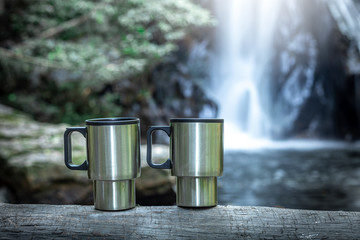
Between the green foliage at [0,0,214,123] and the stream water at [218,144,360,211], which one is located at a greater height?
the green foliage at [0,0,214,123]

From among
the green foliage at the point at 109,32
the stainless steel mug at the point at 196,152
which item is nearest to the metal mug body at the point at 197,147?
the stainless steel mug at the point at 196,152

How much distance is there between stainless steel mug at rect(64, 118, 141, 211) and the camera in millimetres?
1365

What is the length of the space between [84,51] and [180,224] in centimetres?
502

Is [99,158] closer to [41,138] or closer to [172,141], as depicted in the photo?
[172,141]

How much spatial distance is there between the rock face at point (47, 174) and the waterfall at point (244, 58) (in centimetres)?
736

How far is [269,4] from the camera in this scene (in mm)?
12320

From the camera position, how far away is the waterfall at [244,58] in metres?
11.7

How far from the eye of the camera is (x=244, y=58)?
40.5 ft

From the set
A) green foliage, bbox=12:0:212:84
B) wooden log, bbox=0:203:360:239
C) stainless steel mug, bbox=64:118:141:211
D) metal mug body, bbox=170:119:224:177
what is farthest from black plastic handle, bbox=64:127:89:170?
green foliage, bbox=12:0:212:84

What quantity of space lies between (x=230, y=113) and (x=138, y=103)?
305cm

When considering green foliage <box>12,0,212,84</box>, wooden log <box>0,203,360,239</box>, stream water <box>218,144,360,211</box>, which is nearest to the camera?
wooden log <box>0,203,360,239</box>

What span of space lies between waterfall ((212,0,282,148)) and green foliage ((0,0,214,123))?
2.82 metres

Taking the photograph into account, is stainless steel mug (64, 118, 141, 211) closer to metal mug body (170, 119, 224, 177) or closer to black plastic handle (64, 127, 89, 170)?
black plastic handle (64, 127, 89, 170)

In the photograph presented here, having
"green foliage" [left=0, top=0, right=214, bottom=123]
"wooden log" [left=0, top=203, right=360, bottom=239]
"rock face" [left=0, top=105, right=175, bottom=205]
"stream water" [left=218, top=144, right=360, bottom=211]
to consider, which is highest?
"green foliage" [left=0, top=0, right=214, bottom=123]
